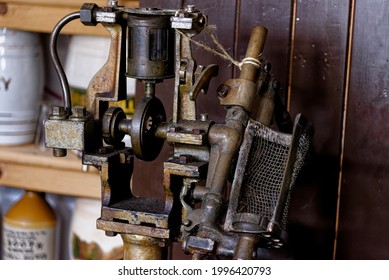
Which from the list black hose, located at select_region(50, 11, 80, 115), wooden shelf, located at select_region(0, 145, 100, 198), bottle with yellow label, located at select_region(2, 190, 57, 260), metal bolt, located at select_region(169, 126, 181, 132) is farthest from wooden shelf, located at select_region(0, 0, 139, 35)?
metal bolt, located at select_region(169, 126, 181, 132)

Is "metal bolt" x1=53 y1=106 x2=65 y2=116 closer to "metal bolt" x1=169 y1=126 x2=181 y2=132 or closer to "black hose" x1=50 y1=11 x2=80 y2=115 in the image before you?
"black hose" x1=50 y1=11 x2=80 y2=115

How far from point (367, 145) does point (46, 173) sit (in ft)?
2.39

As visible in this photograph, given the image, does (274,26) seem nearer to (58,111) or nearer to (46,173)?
(58,111)

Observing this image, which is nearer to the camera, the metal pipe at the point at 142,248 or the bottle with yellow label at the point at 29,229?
the metal pipe at the point at 142,248

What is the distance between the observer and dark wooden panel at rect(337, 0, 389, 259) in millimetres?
1438

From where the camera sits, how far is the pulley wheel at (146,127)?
1.16 m

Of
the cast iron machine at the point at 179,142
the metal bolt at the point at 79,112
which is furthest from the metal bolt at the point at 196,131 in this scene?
the metal bolt at the point at 79,112

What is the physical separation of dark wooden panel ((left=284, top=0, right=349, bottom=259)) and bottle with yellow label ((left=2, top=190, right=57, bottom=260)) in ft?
2.08

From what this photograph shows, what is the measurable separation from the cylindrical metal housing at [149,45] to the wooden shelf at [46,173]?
653 millimetres

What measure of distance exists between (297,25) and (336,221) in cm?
36

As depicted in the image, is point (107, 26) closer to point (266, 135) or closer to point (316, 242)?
point (266, 135)

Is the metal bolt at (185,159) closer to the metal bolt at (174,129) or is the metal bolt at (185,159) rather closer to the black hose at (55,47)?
the metal bolt at (174,129)

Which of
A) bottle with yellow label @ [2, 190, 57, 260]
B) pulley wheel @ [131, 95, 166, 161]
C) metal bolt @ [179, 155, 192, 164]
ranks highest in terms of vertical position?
pulley wheel @ [131, 95, 166, 161]
